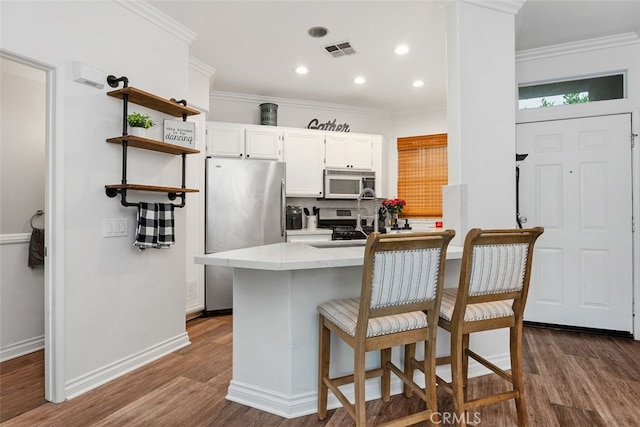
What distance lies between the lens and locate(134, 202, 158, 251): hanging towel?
2.45 metres

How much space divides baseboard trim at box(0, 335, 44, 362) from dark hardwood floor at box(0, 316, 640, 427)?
68 mm

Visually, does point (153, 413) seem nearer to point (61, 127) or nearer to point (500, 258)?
point (61, 127)

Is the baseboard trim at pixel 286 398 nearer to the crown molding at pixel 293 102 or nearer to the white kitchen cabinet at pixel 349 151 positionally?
the white kitchen cabinet at pixel 349 151

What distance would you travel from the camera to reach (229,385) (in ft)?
7.07

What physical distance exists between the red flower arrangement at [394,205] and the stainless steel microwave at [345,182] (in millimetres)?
339

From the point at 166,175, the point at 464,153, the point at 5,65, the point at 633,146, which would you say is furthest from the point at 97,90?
the point at 633,146

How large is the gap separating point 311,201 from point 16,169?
3.08 m

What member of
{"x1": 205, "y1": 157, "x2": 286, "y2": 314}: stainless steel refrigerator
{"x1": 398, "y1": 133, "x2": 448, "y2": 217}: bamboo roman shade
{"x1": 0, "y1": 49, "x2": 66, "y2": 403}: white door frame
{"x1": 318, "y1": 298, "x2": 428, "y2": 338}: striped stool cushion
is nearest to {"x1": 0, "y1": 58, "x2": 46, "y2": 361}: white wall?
{"x1": 0, "y1": 49, "x2": 66, "y2": 403}: white door frame

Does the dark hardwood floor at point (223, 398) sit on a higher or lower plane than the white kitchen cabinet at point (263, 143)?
A: lower

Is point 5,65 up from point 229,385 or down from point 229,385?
up

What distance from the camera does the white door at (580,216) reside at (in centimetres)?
310

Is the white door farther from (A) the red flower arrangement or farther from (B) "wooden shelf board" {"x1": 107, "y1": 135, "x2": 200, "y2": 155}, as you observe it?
(B) "wooden shelf board" {"x1": 107, "y1": 135, "x2": 200, "y2": 155}

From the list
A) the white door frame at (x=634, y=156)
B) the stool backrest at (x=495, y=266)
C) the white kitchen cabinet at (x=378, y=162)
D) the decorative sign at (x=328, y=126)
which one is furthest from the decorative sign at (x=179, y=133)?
the white door frame at (x=634, y=156)

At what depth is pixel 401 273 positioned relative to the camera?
1.45 m
